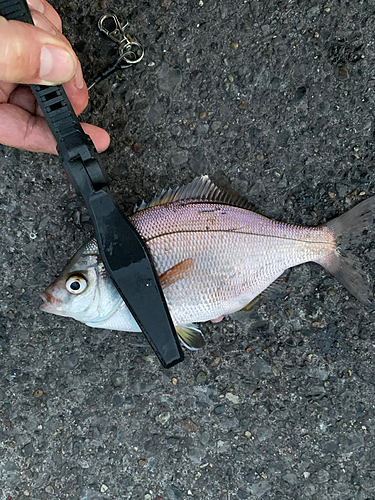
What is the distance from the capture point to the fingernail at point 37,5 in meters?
1.72

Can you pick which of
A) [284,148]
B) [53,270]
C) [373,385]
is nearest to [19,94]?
[53,270]

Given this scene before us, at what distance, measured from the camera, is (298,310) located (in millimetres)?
1982

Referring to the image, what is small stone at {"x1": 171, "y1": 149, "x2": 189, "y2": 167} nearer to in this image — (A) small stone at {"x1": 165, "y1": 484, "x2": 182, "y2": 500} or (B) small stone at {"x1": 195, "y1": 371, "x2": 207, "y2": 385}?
(B) small stone at {"x1": 195, "y1": 371, "x2": 207, "y2": 385}

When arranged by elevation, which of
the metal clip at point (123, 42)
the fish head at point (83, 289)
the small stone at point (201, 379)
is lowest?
the small stone at point (201, 379)

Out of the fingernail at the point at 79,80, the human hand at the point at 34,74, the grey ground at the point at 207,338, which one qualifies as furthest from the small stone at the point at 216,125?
the fingernail at the point at 79,80

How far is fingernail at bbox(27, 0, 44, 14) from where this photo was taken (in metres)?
1.72

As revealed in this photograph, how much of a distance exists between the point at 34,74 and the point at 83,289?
0.90 metres

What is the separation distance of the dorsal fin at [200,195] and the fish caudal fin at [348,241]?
499mm

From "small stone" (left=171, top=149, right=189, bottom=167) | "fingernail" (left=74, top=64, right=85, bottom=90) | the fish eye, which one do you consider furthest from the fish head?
"fingernail" (left=74, top=64, right=85, bottom=90)

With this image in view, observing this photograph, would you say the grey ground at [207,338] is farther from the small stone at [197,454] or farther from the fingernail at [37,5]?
the fingernail at [37,5]

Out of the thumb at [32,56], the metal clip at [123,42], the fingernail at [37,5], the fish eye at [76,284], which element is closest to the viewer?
the thumb at [32,56]

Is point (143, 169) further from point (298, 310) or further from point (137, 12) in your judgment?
point (298, 310)

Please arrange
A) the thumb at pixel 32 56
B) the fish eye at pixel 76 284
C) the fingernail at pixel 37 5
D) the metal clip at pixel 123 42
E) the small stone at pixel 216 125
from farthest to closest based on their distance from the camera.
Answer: the small stone at pixel 216 125, the metal clip at pixel 123 42, the fingernail at pixel 37 5, the fish eye at pixel 76 284, the thumb at pixel 32 56

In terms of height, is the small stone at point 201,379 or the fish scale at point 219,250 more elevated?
the fish scale at point 219,250
